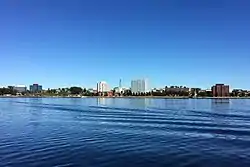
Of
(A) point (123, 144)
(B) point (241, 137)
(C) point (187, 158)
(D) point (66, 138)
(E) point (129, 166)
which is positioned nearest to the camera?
(E) point (129, 166)

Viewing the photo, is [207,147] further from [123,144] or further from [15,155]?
[15,155]

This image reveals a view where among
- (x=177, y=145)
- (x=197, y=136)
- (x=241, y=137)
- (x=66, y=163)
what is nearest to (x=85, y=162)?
(x=66, y=163)

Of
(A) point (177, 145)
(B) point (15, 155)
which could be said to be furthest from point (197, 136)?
(B) point (15, 155)

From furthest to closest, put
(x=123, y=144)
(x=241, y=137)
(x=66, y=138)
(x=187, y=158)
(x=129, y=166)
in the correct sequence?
1. (x=241, y=137)
2. (x=66, y=138)
3. (x=123, y=144)
4. (x=187, y=158)
5. (x=129, y=166)

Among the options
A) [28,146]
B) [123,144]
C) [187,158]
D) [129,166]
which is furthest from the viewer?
[123,144]

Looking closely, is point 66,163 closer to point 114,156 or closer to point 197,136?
point 114,156

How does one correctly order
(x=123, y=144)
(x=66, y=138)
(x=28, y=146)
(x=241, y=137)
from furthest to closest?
(x=241, y=137), (x=66, y=138), (x=123, y=144), (x=28, y=146)

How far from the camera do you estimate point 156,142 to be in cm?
2581

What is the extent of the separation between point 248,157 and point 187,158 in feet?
12.2

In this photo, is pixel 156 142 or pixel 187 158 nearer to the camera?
pixel 187 158

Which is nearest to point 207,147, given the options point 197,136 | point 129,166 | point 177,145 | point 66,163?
point 177,145

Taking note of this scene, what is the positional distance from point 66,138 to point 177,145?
8.90 meters

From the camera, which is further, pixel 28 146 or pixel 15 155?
pixel 28 146

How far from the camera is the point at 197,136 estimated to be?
29469mm
